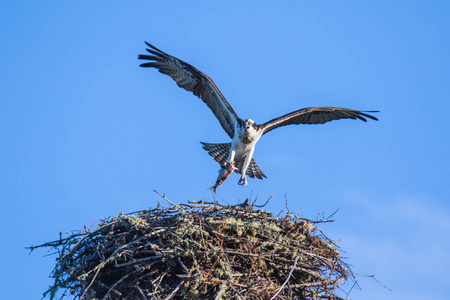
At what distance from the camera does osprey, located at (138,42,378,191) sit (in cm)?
1052

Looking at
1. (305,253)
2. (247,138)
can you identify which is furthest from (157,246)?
(247,138)

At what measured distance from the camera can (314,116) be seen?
11.3 metres

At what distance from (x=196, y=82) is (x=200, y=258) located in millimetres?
4262

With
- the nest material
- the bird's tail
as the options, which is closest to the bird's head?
the bird's tail

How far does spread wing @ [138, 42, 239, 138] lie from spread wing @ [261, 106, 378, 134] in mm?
690

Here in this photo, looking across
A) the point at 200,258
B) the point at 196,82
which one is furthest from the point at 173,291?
the point at 196,82

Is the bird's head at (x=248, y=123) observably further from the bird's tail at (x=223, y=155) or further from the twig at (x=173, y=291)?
the twig at (x=173, y=291)

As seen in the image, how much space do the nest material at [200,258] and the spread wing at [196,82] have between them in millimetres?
2849

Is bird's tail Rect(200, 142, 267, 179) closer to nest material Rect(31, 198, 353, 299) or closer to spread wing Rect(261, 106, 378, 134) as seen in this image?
spread wing Rect(261, 106, 378, 134)

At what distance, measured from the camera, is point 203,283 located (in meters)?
7.13

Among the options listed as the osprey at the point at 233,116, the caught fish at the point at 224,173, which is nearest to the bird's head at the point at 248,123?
the osprey at the point at 233,116

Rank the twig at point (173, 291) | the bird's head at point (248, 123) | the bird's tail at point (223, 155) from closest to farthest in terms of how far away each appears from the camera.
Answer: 1. the twig at point (173, 291)
2. the bird's head at point (248, 123)
3. the bird's tail at point (223, 155)

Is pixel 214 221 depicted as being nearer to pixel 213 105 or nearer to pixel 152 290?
pixel 152 290

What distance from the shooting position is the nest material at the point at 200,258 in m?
7.29
